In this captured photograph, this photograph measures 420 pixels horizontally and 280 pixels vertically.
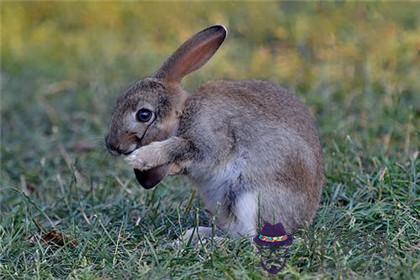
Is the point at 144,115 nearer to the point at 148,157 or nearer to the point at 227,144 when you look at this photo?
the point at 148,157

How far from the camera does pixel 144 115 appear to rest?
5.01 meters

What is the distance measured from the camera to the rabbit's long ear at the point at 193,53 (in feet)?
16.8

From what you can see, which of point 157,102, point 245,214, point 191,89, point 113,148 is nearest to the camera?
point 245,214

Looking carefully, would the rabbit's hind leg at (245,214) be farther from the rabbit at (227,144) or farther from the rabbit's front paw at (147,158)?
the rabbit's front paw at (147,158)

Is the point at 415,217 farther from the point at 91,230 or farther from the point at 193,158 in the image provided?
the point at 91,230

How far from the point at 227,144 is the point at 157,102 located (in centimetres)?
50

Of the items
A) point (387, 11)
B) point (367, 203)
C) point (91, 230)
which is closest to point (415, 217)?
point (367, 203)

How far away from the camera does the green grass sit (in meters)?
4.41

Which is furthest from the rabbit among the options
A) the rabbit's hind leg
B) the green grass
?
the green grass

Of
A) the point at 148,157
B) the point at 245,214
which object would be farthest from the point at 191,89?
the point at 245,214

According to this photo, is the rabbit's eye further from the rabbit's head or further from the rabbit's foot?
the rabbit's foot

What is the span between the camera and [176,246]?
455 centimetres

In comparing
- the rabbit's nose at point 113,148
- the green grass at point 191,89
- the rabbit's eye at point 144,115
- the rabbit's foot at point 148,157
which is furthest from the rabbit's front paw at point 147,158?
the green grass at point 191,89

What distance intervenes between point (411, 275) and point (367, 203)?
1342mm
